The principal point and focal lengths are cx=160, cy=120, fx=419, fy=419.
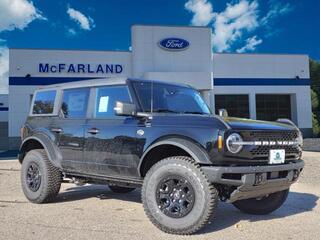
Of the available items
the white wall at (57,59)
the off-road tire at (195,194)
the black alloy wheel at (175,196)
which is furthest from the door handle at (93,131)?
the white wall at (57,59)

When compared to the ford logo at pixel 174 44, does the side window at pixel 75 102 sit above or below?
below

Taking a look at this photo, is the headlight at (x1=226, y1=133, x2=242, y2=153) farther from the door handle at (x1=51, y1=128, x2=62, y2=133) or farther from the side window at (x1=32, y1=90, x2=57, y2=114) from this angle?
the side window at (x1=32, y1=90, x2=57, y2=114)

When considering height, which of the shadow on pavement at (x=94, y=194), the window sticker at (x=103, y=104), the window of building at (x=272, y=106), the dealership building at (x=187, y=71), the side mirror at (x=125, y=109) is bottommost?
the shadow on pavement at (x=94, y=194)

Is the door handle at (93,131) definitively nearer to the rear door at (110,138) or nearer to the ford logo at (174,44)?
the rear door at (110,138)

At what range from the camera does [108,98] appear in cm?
619

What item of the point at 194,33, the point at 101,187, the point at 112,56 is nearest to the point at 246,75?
the point at 194,33

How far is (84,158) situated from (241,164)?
2518mm

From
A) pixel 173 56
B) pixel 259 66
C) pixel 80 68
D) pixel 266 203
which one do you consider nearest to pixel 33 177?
pixel 266 203

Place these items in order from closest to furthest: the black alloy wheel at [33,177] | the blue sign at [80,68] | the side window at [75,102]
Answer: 1. the side window at [75,102]
2. the black alloy wheel at [33,177]
3. the blue sign at [80,68]

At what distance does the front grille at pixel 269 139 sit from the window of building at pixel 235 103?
23.4 metres

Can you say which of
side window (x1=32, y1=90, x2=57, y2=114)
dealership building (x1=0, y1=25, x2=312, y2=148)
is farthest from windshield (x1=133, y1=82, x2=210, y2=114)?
dealership building (x1=0, y1=25, x2=312, y2=148)

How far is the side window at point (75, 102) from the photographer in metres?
6.54

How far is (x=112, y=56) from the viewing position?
90.1 ft

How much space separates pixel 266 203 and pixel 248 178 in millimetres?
1686
